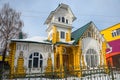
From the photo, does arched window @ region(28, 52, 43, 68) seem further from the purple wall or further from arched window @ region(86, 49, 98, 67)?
the purple wall

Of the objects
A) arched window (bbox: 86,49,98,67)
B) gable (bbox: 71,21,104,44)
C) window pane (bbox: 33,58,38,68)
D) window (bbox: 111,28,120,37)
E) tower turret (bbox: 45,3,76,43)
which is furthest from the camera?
window (bbox: 111,28,120,37)

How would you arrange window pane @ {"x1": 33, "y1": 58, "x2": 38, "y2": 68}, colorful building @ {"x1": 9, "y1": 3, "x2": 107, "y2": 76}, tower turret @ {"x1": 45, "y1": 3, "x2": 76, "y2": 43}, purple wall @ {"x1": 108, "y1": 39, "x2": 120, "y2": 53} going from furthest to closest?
purple wall @ {"x1": 108, "y1": 39, "x2": 120, "y2": 53} → tower turret @ {"x1": 45, "y1": 3, "x2": 76, "y2": 43} → window pane @ {"x1": 33, "y1": 58, "x2": 38, "y2": 68} → colorful building @ {"x1": 9, "y1": 3, "x2": 107, "y2": 76}

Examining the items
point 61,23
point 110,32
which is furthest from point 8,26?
point 110,32

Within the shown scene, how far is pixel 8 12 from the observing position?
91.4 ft

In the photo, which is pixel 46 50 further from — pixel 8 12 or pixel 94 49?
pixel 8 12

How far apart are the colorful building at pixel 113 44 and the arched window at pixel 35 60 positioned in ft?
57.3

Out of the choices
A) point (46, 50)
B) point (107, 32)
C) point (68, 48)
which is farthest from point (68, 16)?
point (107, 32)

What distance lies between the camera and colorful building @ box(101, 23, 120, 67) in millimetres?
31508

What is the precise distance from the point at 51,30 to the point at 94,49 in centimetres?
722

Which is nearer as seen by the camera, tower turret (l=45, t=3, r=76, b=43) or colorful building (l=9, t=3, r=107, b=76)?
colorful building (l=9, t=3, r=107, b=76)

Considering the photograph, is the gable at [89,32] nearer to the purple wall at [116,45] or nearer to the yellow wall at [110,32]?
the purple wall at [116,45]

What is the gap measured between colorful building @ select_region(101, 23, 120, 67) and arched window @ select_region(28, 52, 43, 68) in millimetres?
17465

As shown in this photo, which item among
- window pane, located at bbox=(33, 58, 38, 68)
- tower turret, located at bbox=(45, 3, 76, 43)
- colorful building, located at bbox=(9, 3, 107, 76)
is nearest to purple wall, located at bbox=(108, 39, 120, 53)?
colorful building, located at bbox=(9, 3, 107, 76)

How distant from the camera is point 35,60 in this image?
748 inches
